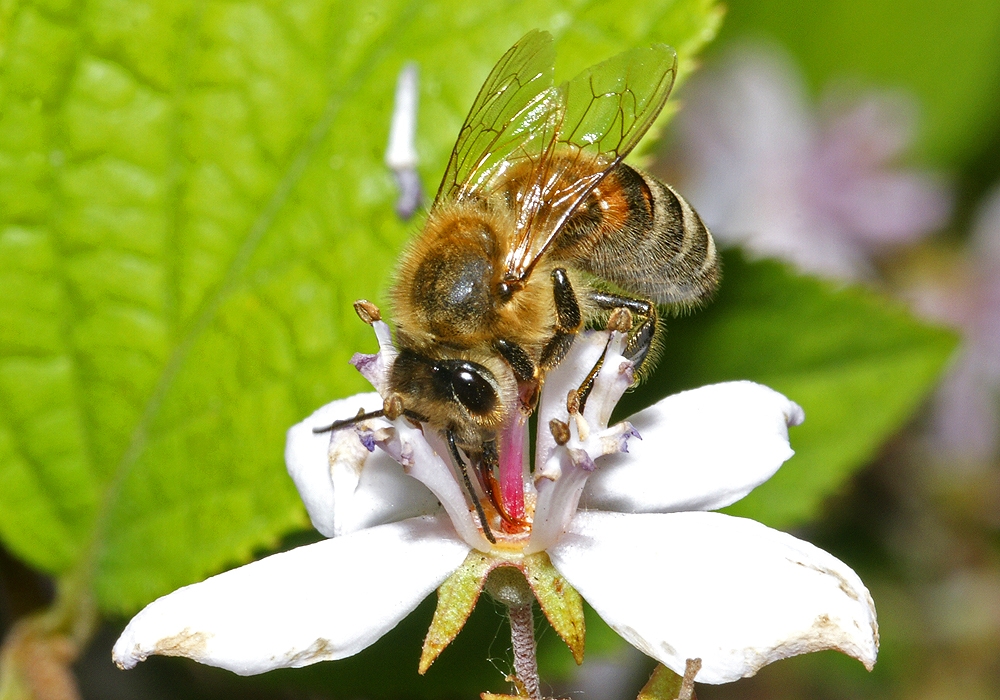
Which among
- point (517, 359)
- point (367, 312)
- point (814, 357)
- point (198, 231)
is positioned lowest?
point (814, 357)

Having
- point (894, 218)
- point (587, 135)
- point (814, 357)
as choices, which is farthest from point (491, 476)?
point (894, 218)

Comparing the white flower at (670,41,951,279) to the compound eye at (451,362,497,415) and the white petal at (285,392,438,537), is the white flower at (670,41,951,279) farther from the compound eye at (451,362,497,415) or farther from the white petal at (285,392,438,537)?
the compound eye at (451,362,497,415)

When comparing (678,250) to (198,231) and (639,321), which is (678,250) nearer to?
(639,321)

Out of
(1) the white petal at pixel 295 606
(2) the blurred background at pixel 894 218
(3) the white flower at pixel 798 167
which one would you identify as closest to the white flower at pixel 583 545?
(1) the white petal at pixel 295 606

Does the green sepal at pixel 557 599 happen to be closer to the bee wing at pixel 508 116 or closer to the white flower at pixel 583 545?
the white flower at pixel 583 545

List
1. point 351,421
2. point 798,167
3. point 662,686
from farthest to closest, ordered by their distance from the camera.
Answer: point 798,167 < point 351,421 < point 662,686

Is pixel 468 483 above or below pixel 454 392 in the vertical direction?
below

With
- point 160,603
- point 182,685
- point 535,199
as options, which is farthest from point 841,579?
point 182,685

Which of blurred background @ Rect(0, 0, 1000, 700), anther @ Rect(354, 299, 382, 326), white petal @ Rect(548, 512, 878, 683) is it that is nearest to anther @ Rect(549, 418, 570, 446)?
white petal @ Rect(548, 512, 878, 683)
